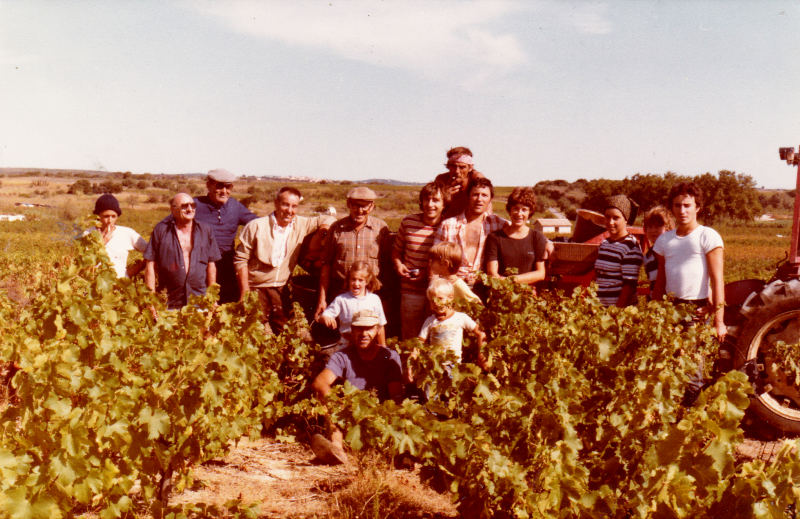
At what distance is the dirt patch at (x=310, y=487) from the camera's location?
11.6 ft

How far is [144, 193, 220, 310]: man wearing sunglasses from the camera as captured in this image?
522cm

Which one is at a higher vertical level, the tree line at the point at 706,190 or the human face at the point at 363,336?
the tree line at the point at 706,190

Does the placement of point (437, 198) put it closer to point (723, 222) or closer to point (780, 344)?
point (780, 344)

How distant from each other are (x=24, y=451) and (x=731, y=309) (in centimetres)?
468

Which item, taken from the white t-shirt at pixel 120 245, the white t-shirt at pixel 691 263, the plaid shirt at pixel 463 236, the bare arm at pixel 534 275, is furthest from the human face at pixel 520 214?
the white t-shirt at pixel 120 245

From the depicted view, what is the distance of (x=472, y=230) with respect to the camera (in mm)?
4941

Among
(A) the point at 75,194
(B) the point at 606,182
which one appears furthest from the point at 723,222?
(A) the point at 75,194

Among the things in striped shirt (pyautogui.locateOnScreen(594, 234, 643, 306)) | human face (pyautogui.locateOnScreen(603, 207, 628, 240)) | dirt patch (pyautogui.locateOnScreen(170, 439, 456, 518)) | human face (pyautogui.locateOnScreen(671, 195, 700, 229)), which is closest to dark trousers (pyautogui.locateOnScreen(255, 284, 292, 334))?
dirt patch (pyautogui.locateOnScreen(170, 439, 456, 518))

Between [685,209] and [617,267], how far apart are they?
68 cm

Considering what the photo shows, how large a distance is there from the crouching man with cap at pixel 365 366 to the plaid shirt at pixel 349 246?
79cm

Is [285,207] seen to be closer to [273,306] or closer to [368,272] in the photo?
[273,306]

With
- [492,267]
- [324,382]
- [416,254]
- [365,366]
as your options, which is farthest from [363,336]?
[492,267]

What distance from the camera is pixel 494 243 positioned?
486cm

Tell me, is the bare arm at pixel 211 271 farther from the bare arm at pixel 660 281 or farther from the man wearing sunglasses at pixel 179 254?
the bare arm at pixel 660 281
